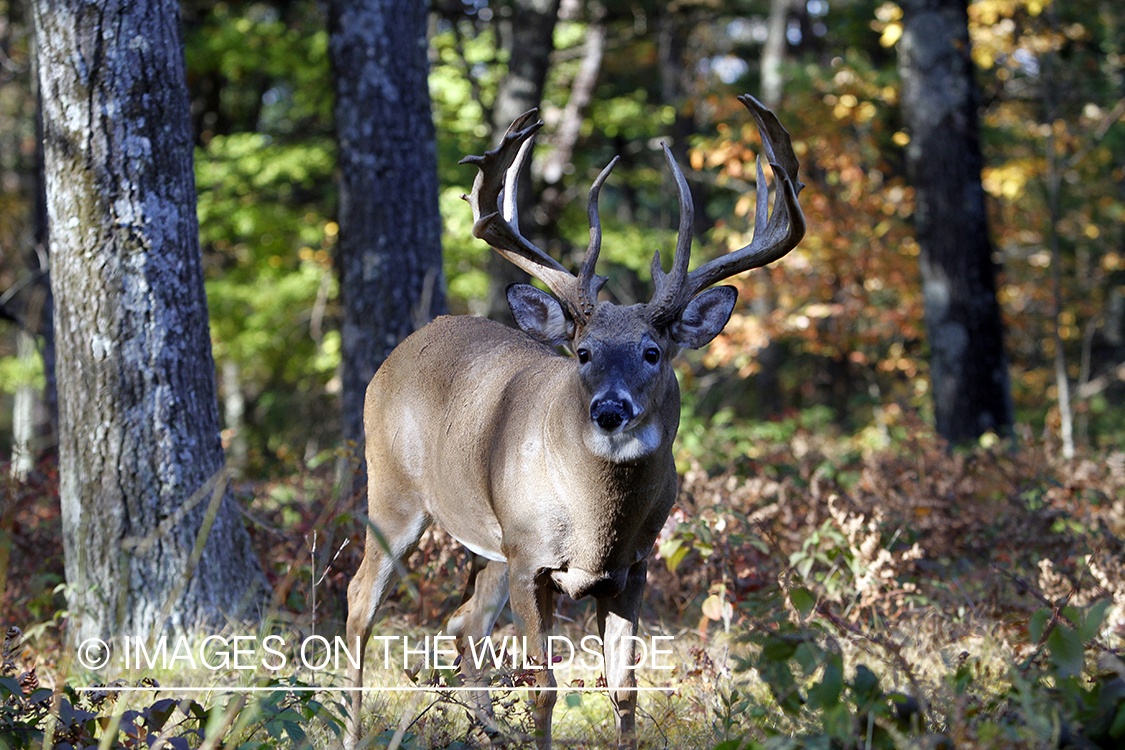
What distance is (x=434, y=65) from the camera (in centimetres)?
1222

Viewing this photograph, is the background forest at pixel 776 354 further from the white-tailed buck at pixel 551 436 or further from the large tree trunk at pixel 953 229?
the large tree trunk at pixel 953 229

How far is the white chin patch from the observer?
3.40m

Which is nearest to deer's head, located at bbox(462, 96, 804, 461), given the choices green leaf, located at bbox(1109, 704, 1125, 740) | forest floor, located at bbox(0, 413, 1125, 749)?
forest floor, located at bbox(0, 413, 1125, 749)

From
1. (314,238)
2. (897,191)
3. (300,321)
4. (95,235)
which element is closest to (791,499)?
(95,235)

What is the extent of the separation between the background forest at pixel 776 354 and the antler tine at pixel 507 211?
1.38 metres

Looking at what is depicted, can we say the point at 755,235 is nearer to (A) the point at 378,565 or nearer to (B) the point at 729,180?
(A) the point at 378,565

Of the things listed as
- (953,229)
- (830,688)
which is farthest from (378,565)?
(953,229)

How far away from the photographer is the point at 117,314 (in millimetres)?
4598

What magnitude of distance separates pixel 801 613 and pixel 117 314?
11.1 feet

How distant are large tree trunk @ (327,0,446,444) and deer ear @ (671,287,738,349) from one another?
3.15 meters

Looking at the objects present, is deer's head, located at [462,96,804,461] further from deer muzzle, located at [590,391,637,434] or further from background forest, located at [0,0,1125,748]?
background forest, located at [0,0,1125,748]

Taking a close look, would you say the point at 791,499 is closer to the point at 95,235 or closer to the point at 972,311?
the point at 972,311

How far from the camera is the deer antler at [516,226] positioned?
12.3ft

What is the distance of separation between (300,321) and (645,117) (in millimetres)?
5170
